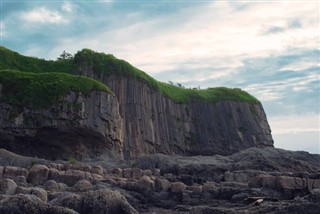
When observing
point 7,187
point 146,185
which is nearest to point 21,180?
point 146,185

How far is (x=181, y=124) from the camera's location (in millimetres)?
Answer: 64375

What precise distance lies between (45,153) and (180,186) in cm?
2460

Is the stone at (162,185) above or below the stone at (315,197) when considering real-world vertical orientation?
above

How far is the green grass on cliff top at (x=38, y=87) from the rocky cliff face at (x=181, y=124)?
28.3ft

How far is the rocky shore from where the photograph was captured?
12.2 meters

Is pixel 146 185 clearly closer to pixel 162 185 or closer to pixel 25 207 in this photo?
pixel 162 185

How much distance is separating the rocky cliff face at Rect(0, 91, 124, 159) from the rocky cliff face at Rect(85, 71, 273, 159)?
645 cm

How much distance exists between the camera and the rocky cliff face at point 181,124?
183 feet

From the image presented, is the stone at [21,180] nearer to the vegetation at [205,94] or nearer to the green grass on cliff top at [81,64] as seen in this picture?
the green grass on cliff top at [81,64]

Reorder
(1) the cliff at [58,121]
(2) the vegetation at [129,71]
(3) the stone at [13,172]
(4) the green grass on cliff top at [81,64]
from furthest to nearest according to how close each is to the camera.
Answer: (2) the vegetation at [129,71] → (4) the green grass on cliff top at [81,64] → (1) the cliff at [58,121] → (3) the stone at [13,172]

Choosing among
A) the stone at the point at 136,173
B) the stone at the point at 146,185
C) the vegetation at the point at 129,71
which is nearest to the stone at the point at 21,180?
the stone at the point at 146,185

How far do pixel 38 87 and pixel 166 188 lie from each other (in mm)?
25787

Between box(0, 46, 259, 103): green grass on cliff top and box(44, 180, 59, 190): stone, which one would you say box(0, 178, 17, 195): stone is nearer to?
box(44, 180, 59, 190): stone

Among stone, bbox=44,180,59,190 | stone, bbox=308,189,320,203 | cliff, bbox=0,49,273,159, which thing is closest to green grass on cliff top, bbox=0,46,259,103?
cliff, bbox=0,49,273,159
